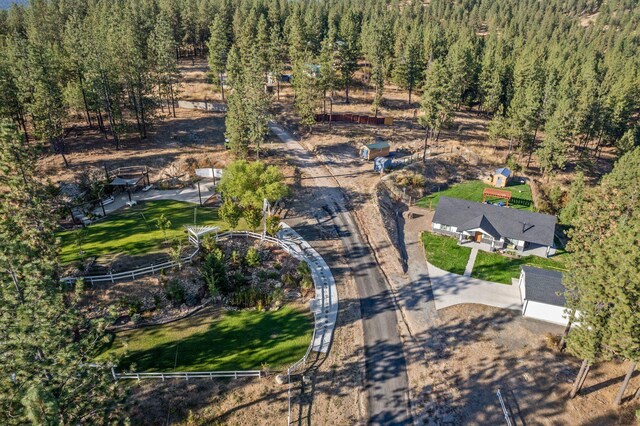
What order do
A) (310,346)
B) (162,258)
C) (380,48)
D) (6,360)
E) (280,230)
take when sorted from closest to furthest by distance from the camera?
1. (6,360)
2. (310,346)
3. (162,258)
4. (280,230)
5. (380,48)

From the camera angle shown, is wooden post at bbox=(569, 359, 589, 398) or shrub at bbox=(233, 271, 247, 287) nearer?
wooden post at bbox=(569, 359, 589, 398)

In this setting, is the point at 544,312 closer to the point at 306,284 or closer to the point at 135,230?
the point at 306,284

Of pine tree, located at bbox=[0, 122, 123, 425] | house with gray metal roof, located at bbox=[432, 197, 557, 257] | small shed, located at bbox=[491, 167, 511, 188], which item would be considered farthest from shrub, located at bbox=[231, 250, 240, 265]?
small shed, located at bbox=[491, 167, 511, 188]

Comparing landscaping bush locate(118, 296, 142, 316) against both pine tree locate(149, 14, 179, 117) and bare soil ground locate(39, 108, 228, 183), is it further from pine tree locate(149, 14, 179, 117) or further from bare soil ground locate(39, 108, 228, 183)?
pine tree locate(149, 14, 179, 117)

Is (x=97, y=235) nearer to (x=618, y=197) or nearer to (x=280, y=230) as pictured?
(x=280, y=230)

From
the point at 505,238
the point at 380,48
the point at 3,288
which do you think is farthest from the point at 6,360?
the point at 380,48

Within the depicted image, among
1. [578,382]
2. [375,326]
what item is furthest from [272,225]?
[578,382]
